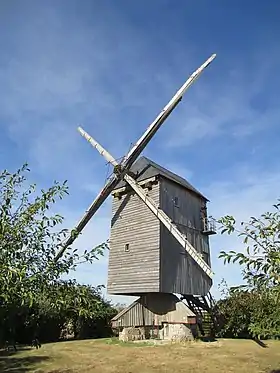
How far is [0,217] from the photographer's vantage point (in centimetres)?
458

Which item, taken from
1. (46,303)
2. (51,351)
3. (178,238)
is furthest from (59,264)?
(178,238)

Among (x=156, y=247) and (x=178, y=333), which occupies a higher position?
(x=156, y=247)

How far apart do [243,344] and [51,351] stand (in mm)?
9573

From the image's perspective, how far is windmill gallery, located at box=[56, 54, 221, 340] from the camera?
20156mm

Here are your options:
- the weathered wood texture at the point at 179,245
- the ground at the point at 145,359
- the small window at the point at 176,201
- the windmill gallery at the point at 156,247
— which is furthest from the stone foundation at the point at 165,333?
the small window at the point at 176,201

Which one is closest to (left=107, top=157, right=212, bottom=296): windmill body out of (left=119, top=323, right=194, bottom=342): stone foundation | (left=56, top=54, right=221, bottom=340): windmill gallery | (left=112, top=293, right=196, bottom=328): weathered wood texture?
(left=56, top=54, right=221, bottom=340): windmill gallery

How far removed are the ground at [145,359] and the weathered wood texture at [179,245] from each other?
3490 mm

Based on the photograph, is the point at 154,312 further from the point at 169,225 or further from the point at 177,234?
the point at 169,225

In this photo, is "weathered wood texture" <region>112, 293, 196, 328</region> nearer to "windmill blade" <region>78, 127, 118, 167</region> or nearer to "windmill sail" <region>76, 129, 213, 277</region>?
"windmill sail" <region>76, 129, 213, 277</region>

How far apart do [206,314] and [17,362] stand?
41.5ft

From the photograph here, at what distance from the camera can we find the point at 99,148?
26.3 meters

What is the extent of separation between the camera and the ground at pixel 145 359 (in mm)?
12117

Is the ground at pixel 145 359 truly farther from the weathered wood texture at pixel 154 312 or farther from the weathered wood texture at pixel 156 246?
the weathered wood texture at pixel 156 246

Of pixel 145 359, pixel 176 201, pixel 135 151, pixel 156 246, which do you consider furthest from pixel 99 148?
pixel 145 359
